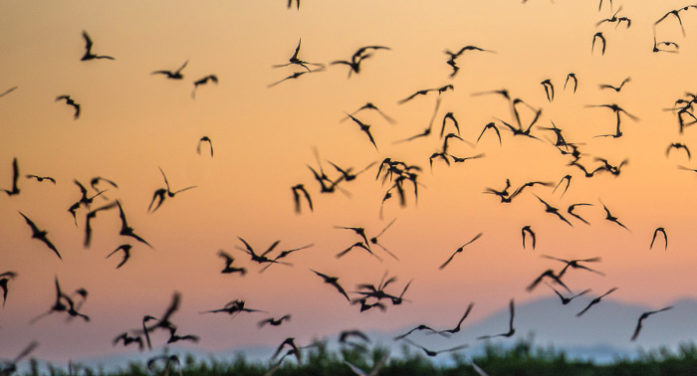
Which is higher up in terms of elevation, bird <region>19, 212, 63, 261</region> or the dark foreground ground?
bird <region>19, 212, 63, 261</region>

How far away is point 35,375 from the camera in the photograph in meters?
18.8

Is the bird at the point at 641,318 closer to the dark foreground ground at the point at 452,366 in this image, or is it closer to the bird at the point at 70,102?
the dark foreground ground at the point at 452,366

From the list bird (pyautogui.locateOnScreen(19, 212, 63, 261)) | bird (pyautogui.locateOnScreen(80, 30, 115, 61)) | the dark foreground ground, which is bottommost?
the dark foreground ground

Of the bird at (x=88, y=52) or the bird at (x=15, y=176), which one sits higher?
the bird at (x=88, y=52)

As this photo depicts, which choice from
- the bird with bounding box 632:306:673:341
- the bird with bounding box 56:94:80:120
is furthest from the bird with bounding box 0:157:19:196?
the bird with bounding box 632:306:673:341

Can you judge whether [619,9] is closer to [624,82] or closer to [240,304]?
[624,82]

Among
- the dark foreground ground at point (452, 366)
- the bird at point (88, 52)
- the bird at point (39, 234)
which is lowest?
the dark foreground ground at point (452, 366)

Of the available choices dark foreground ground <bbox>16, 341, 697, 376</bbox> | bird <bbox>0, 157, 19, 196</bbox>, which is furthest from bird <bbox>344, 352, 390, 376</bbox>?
bird <bbox>0, 157, 19, 196</bbox>

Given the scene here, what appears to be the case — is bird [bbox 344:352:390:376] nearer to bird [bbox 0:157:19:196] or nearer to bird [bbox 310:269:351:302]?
bird [bbox 310:269:351:302]

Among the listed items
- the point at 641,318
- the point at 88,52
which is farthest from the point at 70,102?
the point at 641,318

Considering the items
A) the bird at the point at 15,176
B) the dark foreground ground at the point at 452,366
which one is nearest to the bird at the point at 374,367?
the dark foreground ground at the point at 452,366

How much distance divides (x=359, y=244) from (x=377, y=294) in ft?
3.62

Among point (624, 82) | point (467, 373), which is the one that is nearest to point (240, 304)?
point (467, 373)

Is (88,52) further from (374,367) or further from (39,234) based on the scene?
(374,367)
